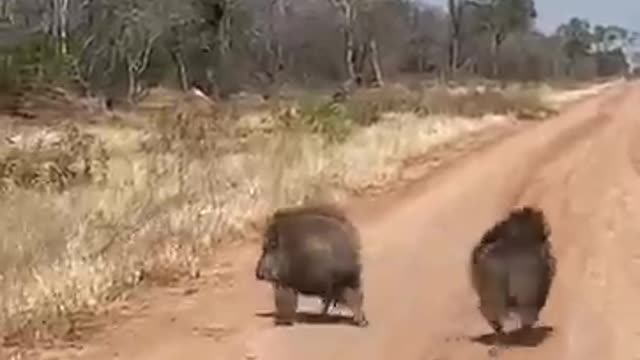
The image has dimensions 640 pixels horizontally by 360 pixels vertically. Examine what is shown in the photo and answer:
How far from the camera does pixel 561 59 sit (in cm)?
12756

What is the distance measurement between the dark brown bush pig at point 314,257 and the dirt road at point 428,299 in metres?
0.29

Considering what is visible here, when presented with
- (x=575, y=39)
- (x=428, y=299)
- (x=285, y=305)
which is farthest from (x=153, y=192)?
(x=575, y=39)

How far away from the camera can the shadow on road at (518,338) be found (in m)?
9.36

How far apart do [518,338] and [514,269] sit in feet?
2.32

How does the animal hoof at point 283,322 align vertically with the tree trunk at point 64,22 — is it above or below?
below

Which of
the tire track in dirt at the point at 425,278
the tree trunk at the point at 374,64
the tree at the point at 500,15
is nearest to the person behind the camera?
the tire track in dirt at the point at 425,278

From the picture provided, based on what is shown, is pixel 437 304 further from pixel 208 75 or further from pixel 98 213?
pixel 208 75

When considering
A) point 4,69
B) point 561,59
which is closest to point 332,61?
point 4,69

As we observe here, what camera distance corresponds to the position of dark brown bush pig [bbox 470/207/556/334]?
29.6 feet

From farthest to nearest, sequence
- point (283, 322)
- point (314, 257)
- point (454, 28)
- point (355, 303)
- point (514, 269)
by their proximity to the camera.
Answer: point (454, 28) → point (283, 322) → point (355, 303) → point (314, 257) → point (514, 269)

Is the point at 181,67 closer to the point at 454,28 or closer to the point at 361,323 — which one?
the point at 454,28

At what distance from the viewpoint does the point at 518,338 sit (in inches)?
374

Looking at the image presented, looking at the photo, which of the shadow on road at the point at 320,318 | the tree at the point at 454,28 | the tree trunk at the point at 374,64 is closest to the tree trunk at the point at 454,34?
the tree at the point at 454,28

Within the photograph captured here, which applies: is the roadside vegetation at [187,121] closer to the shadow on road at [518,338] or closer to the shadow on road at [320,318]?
the shadow on road at [320,318]
